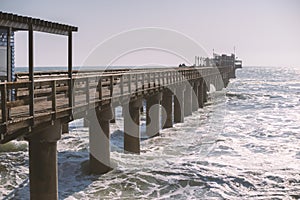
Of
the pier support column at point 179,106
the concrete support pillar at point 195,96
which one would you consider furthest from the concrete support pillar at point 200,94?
the pier support column at point 179,106

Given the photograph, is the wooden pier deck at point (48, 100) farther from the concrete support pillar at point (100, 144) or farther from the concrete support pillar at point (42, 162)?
the concrete support pillar at point (100, 144)

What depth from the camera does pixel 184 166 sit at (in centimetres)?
1519

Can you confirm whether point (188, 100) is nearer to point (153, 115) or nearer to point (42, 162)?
point (153, 115)

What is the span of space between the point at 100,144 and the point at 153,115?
8.69m

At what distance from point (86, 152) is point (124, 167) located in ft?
10.3

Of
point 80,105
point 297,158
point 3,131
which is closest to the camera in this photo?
point 3,131

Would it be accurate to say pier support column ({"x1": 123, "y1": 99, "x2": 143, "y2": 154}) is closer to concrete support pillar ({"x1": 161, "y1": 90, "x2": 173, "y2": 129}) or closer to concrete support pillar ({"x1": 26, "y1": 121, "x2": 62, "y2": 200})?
concrete support pillar ({"x1": 161, "y1": 90, "x2": 173, "y2": 129})

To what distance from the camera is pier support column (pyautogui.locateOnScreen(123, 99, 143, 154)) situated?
17078 mm

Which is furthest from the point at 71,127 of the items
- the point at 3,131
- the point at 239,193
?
the point at 3,131

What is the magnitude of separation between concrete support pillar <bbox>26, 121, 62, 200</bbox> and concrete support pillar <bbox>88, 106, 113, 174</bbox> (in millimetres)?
4360

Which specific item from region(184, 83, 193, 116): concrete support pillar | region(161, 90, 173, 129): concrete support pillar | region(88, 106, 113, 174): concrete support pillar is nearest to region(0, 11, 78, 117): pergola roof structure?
region(88, 106, 113, 174): concrete support pillar

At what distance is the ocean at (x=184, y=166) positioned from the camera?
12.2m

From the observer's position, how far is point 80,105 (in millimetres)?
10320

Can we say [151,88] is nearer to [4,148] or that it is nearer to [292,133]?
[4,148]
